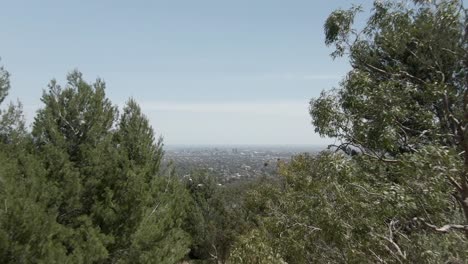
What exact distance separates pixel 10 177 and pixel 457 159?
8.76 m

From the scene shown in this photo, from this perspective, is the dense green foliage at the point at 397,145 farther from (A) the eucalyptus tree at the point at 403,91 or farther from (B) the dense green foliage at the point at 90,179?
(B) the dense green foliage at the point at 90,179

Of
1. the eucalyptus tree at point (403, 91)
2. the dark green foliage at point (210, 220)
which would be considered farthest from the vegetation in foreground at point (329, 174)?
the dark green foliage at point (210, 220)

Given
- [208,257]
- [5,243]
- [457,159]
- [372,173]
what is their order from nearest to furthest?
[457,159]
[372,173]
[5,243]
[208,257]

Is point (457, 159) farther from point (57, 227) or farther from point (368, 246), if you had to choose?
point (57, 227)

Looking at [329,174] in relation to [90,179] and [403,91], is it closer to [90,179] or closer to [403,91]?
[403,91]

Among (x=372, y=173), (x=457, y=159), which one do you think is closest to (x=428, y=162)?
(x=457, y=159)

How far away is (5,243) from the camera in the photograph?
27.5 ft

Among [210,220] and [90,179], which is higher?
[90,179]

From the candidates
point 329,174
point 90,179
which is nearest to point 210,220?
point 90,179

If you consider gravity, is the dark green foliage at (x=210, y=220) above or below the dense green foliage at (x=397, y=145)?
below

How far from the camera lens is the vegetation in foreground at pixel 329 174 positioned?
5.35 meters

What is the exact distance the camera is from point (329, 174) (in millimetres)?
6098

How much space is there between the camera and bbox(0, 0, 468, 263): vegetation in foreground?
17.5 ft

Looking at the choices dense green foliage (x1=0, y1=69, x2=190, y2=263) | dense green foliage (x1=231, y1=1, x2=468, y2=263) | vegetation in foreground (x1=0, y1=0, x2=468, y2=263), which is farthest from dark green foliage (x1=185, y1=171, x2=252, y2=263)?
dense green foliage (x1=231, y1=1, x2=468, y2=263)
